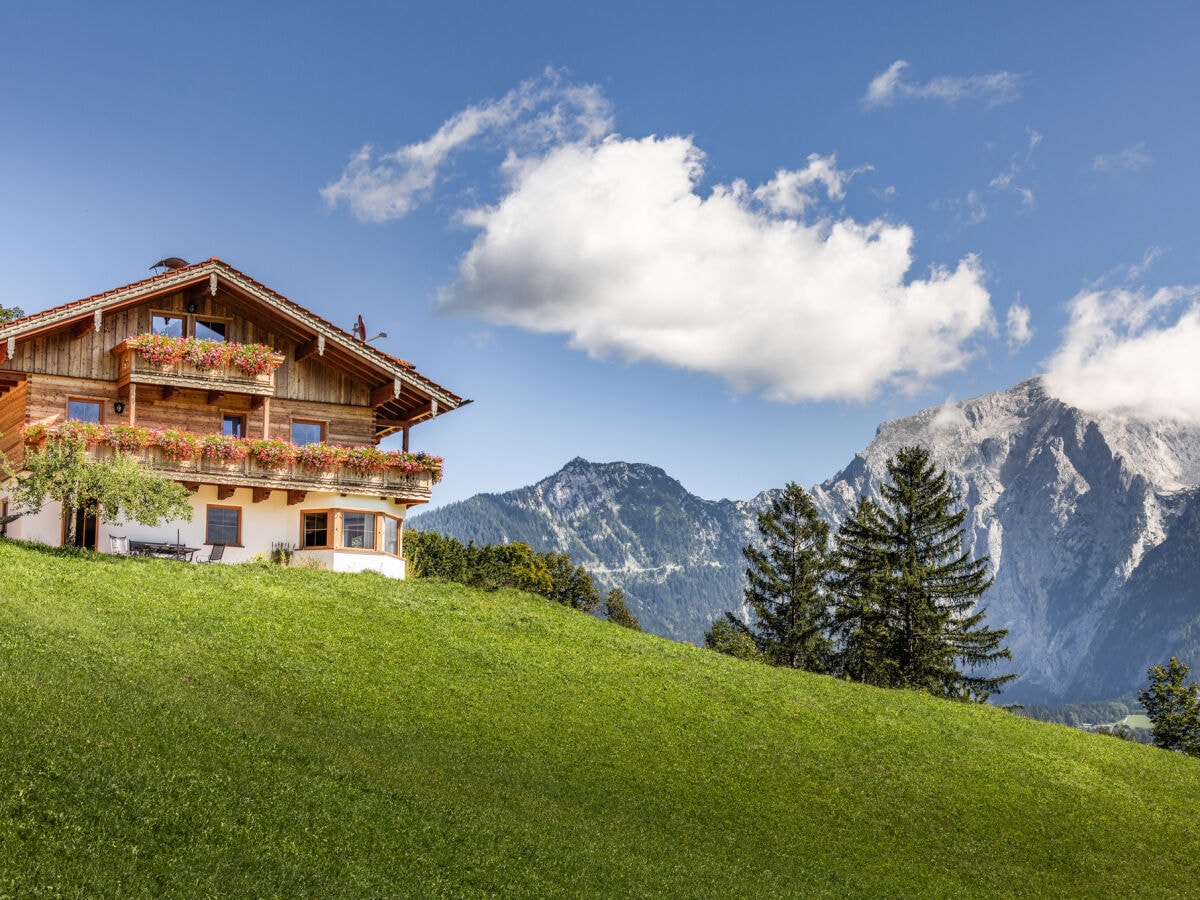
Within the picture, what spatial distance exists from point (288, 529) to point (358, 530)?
8.78ft

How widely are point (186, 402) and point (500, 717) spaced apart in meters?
23.4

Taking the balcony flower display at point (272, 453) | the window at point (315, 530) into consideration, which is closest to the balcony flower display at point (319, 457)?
the balcony flower display at point (272, 453)

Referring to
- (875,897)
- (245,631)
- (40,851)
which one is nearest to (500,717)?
(245,631)

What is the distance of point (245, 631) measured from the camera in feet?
95.3

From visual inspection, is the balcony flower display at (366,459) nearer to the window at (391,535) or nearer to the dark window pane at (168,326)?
the window at (391,535)

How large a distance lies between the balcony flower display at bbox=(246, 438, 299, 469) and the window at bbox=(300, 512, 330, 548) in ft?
9.29

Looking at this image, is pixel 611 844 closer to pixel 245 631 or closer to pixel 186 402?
pixel 245 631

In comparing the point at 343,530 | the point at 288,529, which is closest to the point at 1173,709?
the point at 343,530

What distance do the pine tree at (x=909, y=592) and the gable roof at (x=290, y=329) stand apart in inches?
1134

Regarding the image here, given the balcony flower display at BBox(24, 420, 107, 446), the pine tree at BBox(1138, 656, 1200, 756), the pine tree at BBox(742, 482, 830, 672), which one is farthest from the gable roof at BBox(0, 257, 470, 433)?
the pine tree at BBox(1138, 656, 1200, 756)

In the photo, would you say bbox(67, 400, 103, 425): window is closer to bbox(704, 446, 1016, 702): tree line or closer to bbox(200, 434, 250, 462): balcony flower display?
bbox(200, 434, 250, 462): balcony flower display

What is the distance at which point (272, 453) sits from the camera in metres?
41.4

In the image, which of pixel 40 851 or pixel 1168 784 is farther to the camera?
pixel 1168 784

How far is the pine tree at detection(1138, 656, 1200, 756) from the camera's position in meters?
75.1
